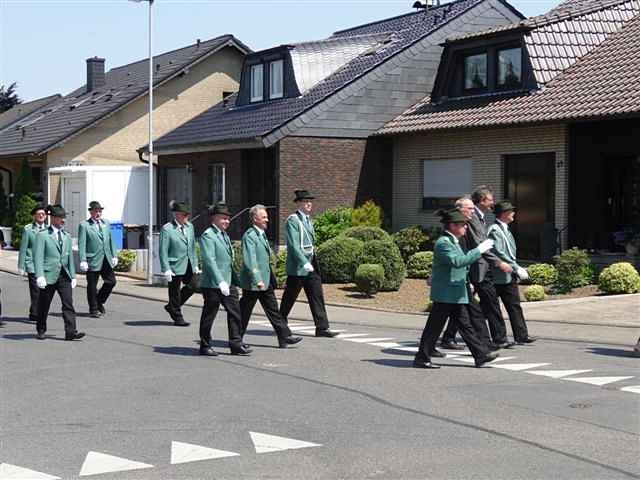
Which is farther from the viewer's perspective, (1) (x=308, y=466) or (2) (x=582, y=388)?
(2) (x=582, y=388)

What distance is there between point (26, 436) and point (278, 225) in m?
18.8

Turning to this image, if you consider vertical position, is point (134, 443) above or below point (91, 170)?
below

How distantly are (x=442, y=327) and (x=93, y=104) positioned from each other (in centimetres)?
3186

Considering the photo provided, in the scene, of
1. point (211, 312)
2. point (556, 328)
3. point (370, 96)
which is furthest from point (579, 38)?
point (211, 312)

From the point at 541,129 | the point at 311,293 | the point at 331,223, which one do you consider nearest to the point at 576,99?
the point at 541,129

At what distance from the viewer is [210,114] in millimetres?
33406

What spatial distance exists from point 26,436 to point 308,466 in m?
2.34

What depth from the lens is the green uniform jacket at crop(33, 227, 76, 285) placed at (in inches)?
534

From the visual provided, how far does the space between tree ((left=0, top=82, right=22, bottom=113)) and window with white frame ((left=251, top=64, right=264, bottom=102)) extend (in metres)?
41.9

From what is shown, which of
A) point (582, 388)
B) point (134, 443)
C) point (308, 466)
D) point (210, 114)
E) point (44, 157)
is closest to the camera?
point (308, 466)

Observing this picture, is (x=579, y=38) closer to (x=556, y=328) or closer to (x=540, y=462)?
(x=556, y=328)

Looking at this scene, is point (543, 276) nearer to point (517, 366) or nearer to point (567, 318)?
point (567, 318)

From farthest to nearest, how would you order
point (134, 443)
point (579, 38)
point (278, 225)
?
point (278, 225), point (579, 38), point (134, 443)

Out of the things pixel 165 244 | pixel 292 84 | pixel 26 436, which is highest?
pixel 292 84
